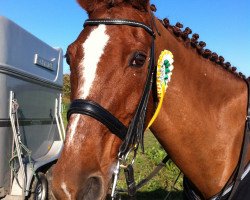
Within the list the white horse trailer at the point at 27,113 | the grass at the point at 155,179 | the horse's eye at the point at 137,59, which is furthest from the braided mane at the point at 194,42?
the grass at the point at 155,179

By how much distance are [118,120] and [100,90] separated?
0.74 feet

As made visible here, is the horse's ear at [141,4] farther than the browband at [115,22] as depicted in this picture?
Yes

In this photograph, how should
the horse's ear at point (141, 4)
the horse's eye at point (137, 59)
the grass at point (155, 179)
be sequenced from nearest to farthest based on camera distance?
the horse's eye at point (137, 59), the horse's ear at point (141, 4), the grass at point (155, 179)

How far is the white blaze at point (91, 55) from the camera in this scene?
2.20 metres

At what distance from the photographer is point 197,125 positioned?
2.79 meters

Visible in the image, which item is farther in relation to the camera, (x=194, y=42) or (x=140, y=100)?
(x=194, y=42)

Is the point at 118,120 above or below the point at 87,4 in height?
below

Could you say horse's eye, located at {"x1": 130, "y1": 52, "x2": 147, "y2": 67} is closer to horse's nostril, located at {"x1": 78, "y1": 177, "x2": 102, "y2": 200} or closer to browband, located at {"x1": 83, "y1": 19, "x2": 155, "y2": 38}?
browband, located at {"x1": 83, "y1": 19, "x2": 155, "y2": 38}

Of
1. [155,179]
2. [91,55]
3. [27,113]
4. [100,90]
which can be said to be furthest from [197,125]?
[155,179]

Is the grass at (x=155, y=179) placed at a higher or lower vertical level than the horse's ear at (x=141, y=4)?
lower

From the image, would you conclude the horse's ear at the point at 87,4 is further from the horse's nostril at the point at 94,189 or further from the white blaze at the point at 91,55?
the horse's nostril at the point at 94,189

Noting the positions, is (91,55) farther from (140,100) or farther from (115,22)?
(140,100)

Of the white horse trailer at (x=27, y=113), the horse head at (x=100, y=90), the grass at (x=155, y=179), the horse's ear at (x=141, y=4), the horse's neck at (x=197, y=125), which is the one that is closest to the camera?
the horse head at (x=100, y=90)

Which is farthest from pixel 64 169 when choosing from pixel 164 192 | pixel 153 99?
pixel 164 192
